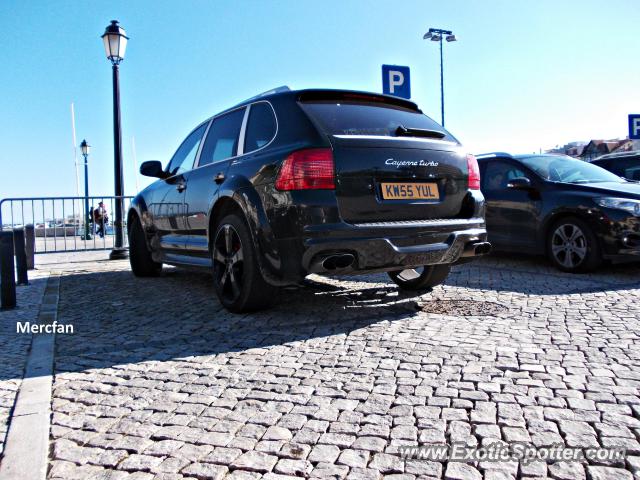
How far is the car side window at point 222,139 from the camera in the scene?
4.78 m

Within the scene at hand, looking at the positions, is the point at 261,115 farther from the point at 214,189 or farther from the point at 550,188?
the point at 550,188

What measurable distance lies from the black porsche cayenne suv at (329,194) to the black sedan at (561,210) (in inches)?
103

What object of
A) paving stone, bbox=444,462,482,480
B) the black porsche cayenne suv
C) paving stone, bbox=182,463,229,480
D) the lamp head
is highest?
the lamp head

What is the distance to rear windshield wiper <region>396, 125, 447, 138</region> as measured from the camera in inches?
162

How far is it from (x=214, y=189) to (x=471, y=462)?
3309 mm

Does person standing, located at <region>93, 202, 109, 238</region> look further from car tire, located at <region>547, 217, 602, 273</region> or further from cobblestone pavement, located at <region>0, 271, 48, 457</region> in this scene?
car tire, located at <region>547, 217, 602, 273</region>

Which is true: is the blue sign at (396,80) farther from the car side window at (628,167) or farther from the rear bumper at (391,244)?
the rear bumper at (391,244)

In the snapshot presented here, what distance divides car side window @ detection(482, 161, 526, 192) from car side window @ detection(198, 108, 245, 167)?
426 centimetres

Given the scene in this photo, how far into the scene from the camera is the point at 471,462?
1931 mm

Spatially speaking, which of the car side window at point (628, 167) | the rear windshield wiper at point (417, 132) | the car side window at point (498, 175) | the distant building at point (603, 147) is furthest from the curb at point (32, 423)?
the distant building at point (603, 147)

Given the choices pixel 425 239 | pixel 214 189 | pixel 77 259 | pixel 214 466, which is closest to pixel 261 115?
pixel 214 189

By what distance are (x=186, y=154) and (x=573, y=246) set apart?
15.2 feet

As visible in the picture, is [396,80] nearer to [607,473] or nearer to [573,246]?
[573,246]

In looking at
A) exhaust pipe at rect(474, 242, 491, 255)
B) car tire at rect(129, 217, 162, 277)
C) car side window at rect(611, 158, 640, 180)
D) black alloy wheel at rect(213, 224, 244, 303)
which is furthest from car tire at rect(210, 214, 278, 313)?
car side window at rect(611, 158, 640, 180)
